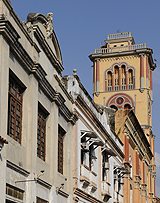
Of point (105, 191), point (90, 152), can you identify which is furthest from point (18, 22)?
point (105, 191)

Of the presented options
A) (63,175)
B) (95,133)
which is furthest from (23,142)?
(95,133)

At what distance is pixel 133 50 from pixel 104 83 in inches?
203

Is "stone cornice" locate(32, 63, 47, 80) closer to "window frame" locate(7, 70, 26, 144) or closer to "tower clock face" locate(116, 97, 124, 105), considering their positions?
"window frame" locate(7, 70, 26, 144)

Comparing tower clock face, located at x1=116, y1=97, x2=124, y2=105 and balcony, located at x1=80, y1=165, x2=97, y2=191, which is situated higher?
tower clock face, located at x1=116, y1=97, x2=124, y2=105

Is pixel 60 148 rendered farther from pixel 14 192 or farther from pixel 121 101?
pixel 121 101

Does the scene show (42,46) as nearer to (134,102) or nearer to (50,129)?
(50,129)

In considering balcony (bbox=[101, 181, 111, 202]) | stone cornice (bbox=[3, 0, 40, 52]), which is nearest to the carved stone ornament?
stone cornice (bbox=[3, 0, 40, 52])

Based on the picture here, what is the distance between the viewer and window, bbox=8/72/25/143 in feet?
52.5

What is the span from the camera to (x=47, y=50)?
66.7 ft

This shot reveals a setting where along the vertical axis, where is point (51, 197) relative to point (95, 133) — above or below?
below

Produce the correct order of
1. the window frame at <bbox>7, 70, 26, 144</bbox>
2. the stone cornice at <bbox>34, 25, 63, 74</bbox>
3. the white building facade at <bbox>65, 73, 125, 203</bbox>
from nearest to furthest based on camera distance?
the window frame at <bbox>7, 70, 26, 144</bbox>
the stone cornice at <bbox>34, 25, 63, 74</bbox>
the white building facade at <bbox>65, 73, 125, 203</bbox>

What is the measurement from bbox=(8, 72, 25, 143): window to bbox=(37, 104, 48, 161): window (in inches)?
83.8

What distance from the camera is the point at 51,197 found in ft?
66.2

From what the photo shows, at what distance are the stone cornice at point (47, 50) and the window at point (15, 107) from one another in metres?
2.60
